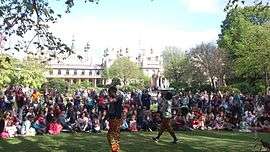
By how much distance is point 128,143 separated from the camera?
18.5 metres

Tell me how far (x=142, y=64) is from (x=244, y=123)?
129 meters

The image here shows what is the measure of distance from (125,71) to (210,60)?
162 feet

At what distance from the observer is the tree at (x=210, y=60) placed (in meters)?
73.6

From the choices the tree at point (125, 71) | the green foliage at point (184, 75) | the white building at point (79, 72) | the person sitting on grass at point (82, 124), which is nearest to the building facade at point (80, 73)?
the white building at point (79, 72)

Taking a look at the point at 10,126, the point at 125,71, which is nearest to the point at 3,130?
the point at 10,126

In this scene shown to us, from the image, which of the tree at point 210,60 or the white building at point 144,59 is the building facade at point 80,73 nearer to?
the white building at point 144,59

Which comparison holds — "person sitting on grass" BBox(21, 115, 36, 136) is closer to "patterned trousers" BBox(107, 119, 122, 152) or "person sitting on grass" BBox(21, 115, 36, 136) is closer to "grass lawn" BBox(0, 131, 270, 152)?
"grass lawn" BBox(0, 131, 270, 152)

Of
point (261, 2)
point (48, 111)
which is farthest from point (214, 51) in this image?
→ point (261, 2)

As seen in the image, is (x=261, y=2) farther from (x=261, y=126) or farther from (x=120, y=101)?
(x=261, y=126)

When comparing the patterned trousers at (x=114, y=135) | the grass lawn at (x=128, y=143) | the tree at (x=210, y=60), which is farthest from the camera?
the tree at (x=210, y=60)

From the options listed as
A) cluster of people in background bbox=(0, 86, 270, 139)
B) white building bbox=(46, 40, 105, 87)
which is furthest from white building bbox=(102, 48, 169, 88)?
cluster of people in background bbox=(0, 86, 270, 139)

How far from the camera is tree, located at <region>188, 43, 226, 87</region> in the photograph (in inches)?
2896

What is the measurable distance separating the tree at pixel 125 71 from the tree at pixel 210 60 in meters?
39.7

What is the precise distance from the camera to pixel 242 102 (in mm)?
31719
